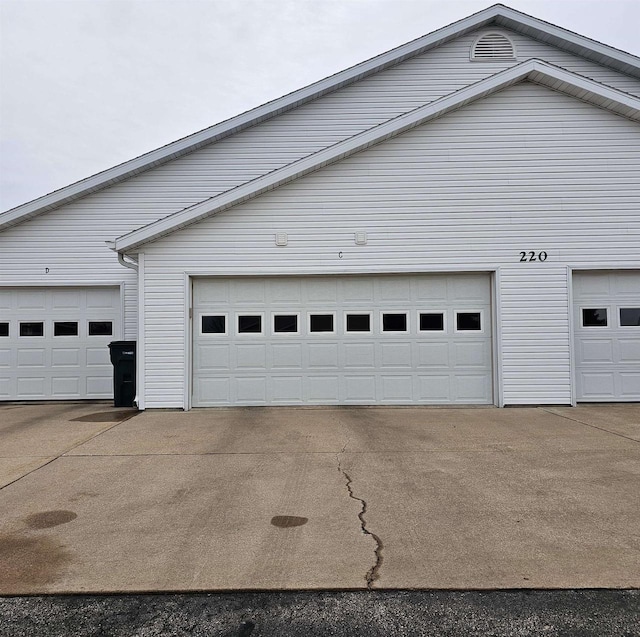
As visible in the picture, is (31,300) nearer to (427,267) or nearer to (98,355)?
(98,355)

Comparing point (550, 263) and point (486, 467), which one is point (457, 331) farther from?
point (486, 467)

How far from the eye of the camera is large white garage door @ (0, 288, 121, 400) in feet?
36.6

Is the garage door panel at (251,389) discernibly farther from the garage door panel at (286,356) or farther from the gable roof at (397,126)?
the gable roof at (397,126)

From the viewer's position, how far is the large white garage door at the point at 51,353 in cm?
1116

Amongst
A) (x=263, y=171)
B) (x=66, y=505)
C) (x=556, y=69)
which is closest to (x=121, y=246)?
(x=263, y=171)

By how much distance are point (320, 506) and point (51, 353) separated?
891cm

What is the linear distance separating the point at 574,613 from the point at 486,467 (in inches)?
112

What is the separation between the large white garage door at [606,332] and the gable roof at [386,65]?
6055mm

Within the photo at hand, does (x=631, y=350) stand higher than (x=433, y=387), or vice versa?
(x=631, y=350)

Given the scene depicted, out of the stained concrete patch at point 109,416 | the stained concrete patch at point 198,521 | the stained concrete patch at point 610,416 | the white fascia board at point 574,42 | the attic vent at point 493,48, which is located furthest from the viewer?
the attic vent at point 493,48

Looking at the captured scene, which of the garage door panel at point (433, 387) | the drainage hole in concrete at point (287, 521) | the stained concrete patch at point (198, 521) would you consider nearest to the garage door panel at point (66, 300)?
the stained concrete patch at point (198, 521)

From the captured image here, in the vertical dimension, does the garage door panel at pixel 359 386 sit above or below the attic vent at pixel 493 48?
below

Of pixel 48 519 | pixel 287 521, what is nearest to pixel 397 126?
pixel 287 521

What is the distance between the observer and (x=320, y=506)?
4.47 m
